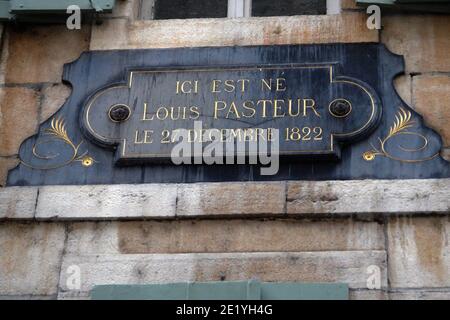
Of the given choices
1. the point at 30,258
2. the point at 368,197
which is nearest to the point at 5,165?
the point at 30,258

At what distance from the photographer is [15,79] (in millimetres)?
8875

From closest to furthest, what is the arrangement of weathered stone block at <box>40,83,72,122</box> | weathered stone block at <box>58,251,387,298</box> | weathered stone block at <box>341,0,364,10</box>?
weathered stone block at <box>58,251,387,298</box>, weathered stone block at <box>40,83,72,122</box>, weathered stone block at <box>341,0,364,10</box>

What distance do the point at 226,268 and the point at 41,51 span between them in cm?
214

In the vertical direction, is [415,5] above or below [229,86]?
above

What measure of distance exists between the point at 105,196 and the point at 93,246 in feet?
1.08

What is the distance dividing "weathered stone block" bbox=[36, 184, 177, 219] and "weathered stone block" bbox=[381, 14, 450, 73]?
176 centimetres

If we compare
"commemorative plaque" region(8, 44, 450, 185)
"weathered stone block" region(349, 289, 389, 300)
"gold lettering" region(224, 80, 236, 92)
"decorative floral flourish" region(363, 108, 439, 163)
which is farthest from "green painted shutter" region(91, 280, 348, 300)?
"gold lettering" region(224, 80, 236, 92)

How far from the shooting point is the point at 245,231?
809cm

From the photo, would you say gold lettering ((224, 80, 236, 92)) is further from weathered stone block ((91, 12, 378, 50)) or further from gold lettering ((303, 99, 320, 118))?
gold lettering ((303, 99, 320, 118))

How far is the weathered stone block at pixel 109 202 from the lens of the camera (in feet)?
26.8

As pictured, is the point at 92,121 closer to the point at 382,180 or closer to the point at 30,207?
the point at 30,207

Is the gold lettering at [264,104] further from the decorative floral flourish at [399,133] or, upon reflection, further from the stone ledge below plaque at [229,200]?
the decorative floral flourish at [399,133]

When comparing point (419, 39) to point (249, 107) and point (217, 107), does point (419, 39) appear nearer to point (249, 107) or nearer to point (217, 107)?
point (249, 107)

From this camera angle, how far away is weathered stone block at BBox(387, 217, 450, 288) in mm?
7762
